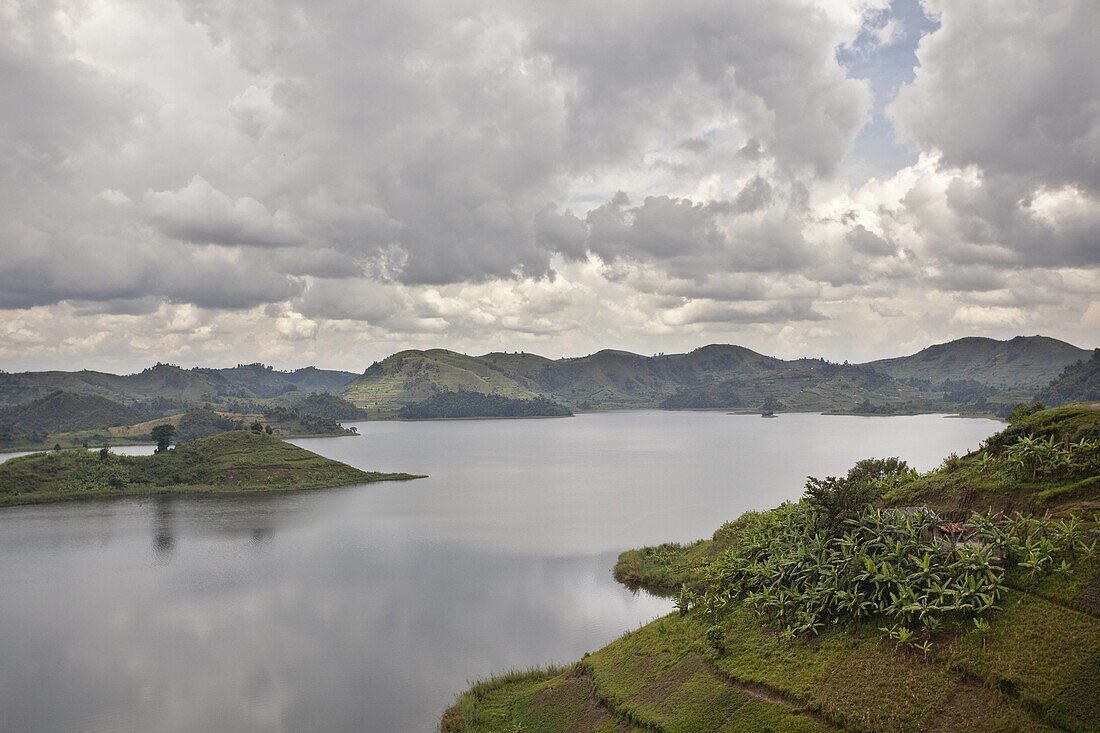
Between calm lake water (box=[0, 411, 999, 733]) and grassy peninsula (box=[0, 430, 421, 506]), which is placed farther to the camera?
grassy peninsula (box=[0, 430, 421, 506])

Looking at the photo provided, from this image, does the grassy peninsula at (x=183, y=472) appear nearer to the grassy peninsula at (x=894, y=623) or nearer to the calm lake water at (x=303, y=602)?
the calm lake water at (x=303, y=602)

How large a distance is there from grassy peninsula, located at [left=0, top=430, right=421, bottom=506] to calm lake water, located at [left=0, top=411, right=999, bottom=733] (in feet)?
45.8

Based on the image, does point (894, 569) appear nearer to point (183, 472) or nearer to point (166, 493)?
point (166, 493)

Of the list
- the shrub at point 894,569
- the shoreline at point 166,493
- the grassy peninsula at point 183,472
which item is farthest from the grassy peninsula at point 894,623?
the grassy peninsula at point 183,472

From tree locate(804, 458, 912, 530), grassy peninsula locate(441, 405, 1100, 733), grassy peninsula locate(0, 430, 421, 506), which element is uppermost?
tree locate(804, 458, 912, 530)

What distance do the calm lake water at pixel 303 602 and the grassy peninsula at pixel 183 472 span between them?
14.0 m

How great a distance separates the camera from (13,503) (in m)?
130

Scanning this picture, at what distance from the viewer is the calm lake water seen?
42.5 meters

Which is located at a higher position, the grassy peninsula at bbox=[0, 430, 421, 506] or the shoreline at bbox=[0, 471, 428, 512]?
the grassy peninsula at bbox=[0, 430, 421, 506]

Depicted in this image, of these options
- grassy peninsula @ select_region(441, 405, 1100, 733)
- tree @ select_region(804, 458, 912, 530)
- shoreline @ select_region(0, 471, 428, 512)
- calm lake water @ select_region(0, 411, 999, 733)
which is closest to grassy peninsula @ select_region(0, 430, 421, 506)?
shoreline @ select_region(0, 471, 428, 512)

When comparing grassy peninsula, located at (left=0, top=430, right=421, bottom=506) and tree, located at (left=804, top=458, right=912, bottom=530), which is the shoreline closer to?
→ grassy peninsula, located at (left=0, top=430, right=421, bottom=506)

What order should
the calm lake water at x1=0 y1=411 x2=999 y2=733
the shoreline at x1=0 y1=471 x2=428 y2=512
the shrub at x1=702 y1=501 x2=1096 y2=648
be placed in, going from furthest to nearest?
1. the shoreline at x1=0 y1=471 x2=428 y2=512
2. the calm lake water at x1=0 y1=411 x2=999 y2=733
3. the shrub at x1=702 y1=501 x2=1096 y2=648

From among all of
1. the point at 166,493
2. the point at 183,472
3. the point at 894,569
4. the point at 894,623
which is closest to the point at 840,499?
the point at 894,569

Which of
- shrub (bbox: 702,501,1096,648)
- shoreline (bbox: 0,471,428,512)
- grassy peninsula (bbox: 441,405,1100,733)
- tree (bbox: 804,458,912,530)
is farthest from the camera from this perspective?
shoreline (bbox: 0,471,428,512)
